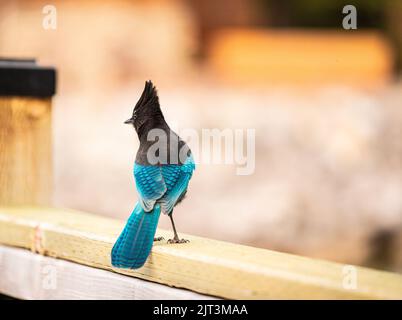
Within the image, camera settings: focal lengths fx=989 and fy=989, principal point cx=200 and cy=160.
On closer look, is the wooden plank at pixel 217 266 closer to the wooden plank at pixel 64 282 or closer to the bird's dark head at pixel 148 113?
the wooden plank at pixel 64 282

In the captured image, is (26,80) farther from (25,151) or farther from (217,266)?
(217,266)

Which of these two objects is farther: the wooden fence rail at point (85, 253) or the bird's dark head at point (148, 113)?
the bird's dark head at point (148, 113)

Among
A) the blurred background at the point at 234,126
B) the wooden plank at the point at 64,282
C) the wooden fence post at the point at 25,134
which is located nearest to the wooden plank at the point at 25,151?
the wooden fence post at the point at 25,134

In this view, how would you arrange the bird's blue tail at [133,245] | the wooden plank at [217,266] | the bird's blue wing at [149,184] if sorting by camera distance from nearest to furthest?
the wooden plank at [217,266] < the bird's blue tail at [133,245] < the bird's blue wing at [149,184]

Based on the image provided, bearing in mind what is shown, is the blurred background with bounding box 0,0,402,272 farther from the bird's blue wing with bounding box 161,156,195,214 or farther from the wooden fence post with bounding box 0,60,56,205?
the bird's blue wing with bounding box 161,156,195,214

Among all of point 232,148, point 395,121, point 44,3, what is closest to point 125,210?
point 232,148
